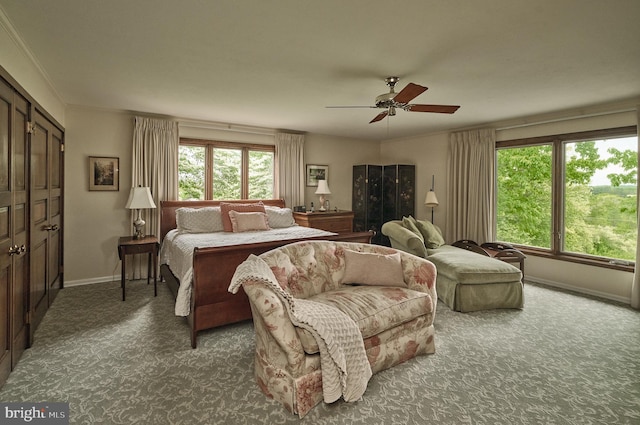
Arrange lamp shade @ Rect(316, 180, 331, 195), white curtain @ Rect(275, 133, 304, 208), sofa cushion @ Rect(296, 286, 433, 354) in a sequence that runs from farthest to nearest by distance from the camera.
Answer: lamp shade @ Rect(316, 180, 331, 195), white curtain @ Rect(275, 133, 304, 208), sofa cushion @ Rect(296, 286, 433, 354)

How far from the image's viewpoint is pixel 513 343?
2.86 metres

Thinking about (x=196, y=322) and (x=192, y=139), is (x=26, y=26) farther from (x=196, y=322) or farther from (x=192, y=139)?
(x=192, y=139)

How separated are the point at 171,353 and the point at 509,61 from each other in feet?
12.4

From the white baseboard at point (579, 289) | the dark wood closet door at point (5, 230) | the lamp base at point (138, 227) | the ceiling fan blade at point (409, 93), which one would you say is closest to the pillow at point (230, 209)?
the lamp base at point (138, 227)

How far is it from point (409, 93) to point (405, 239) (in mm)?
2074

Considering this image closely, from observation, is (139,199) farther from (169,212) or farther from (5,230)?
(5,230)

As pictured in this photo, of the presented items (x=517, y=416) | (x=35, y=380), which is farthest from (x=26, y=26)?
(x=517, y=416)

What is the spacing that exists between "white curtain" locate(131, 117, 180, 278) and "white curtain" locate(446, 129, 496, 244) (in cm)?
466

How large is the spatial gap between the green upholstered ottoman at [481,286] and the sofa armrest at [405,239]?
0.42 metres

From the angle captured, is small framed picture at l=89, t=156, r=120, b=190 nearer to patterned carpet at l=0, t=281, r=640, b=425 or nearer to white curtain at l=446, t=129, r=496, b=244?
patterned carpet at l=0, t=281, r=640, b=425

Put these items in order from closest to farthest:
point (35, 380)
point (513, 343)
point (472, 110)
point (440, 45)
A: 1. point (35, 380)
2. point (440, 45)
3. point (513, 343)
4. point (472, 110)

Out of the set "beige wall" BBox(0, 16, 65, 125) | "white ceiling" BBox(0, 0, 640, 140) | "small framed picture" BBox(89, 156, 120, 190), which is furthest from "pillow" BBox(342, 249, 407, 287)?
"small framed picture" BBox(89, 156, 120, 190)

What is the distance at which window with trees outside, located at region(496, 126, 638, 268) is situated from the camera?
409 cm

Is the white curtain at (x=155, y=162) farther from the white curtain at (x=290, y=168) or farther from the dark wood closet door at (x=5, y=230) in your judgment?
the dark wood closet door at (x=5, y=230)
